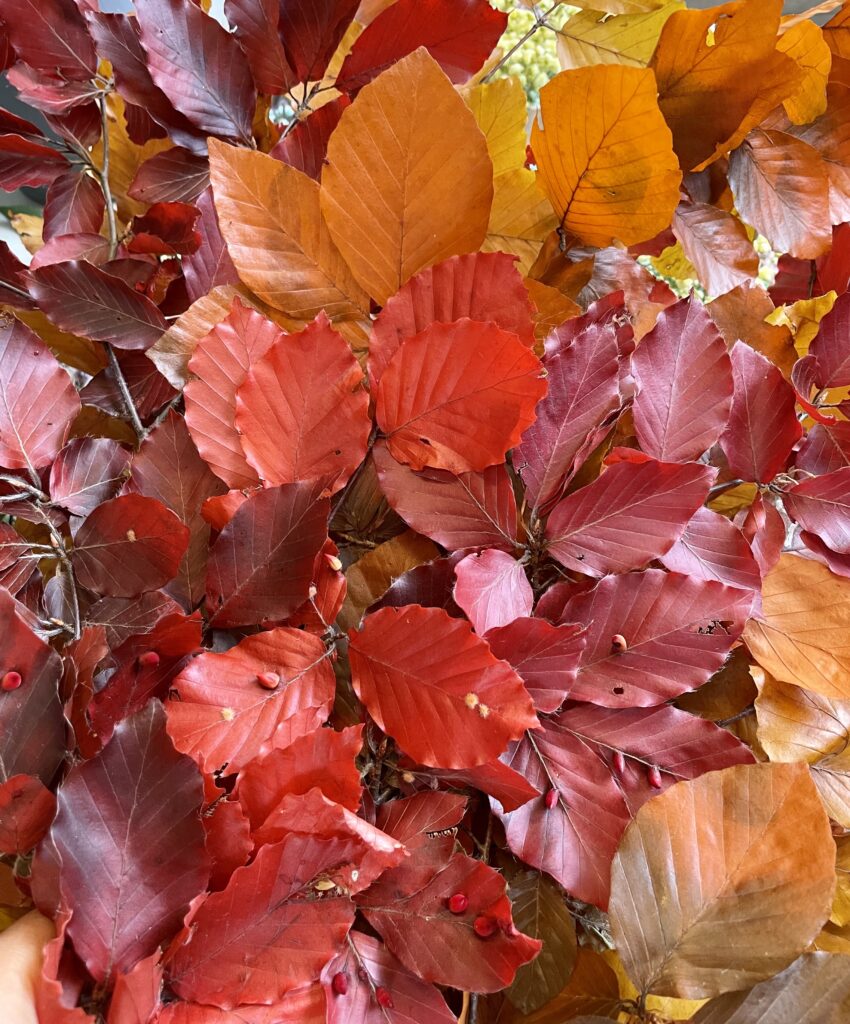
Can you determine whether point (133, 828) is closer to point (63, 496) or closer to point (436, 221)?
Result: point (63, 496)

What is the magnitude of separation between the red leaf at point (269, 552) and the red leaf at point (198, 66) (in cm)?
24

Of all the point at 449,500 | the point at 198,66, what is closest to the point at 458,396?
the point at 449,500

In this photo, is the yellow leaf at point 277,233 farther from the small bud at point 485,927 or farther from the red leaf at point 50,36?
the small bud at point 485,927

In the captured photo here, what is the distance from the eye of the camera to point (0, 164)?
0.42 meters

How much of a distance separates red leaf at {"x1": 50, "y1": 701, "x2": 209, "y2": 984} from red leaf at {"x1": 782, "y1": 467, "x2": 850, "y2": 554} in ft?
0.95

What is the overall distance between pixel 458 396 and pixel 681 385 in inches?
4.1

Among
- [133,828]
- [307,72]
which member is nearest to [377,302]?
[307,72]

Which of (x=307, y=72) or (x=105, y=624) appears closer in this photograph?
(x=105, y=624)

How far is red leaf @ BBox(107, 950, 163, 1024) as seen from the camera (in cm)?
21

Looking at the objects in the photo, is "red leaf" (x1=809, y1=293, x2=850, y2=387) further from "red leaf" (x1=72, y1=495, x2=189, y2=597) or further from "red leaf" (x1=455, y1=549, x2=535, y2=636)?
"red leaf" (x1=72, y1=495, x2=189, y2=597)

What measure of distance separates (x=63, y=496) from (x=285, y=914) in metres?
0.20

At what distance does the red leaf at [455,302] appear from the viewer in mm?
314

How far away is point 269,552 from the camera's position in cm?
29

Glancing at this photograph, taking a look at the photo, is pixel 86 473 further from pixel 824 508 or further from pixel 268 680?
pixel 824 508
